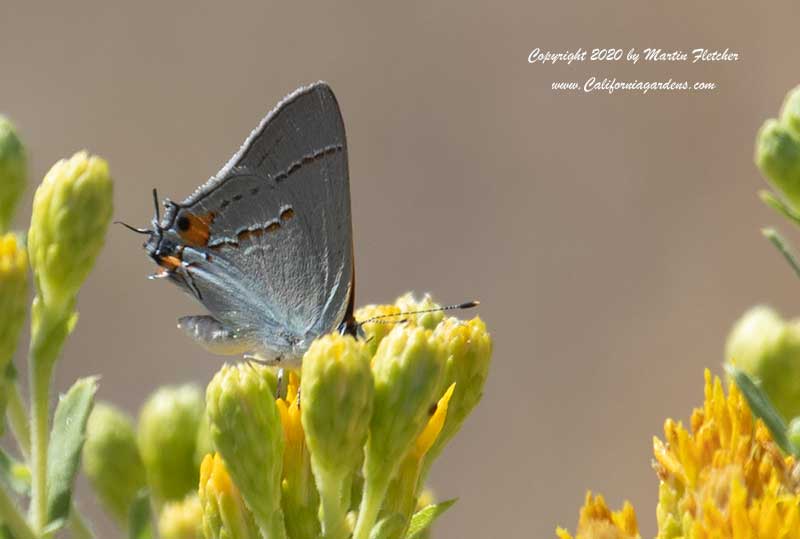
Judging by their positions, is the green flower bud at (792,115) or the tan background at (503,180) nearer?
the green flower bud at (792,115)

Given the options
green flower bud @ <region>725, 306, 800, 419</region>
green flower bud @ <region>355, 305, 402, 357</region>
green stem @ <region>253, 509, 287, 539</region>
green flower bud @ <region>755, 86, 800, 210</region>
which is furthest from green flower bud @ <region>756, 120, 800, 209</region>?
green stem @ <region>253, 509, 287, 539</region>

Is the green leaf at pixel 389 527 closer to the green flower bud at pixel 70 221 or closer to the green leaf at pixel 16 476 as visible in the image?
the green leaf at pixel 16 476

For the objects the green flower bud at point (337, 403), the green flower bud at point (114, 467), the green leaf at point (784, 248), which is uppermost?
the green leaf at point (784, 248)

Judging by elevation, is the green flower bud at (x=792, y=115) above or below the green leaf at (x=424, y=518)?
above

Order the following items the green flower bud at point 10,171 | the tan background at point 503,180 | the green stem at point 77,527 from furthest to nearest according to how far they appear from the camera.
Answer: the tan background at point 503,180 < the green flower bud at point 10,171 < the green stem at point 77,527

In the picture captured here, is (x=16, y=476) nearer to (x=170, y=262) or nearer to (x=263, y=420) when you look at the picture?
(x=263, y=420)

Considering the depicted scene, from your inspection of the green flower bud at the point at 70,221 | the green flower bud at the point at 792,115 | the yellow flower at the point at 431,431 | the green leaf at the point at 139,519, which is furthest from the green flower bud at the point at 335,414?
the green flower bud at the point at 792,115

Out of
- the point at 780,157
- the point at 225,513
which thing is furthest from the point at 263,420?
the point at 780,157
